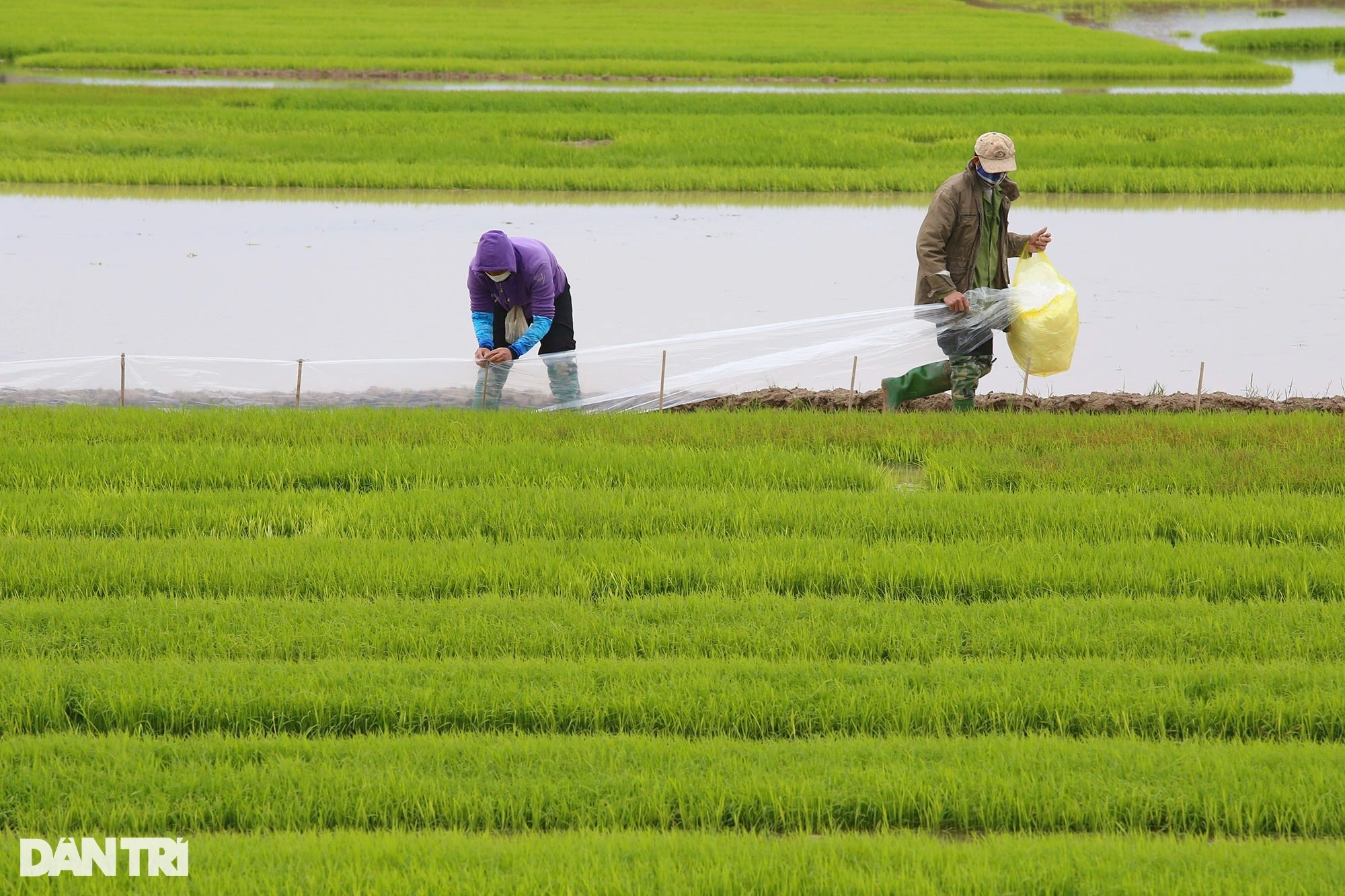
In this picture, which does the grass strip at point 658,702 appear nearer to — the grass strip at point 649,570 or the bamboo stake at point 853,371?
the grass strip at point 649,570

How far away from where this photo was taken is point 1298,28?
38188 mm

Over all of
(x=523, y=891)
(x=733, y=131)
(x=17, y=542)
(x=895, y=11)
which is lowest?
(x=523, y=891)

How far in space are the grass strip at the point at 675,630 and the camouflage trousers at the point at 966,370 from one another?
256 cm

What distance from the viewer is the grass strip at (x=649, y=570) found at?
15.0ft

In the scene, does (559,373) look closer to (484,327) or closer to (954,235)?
(484,327)

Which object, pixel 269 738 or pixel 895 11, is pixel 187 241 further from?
pixel 895 11

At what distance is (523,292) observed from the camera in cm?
672

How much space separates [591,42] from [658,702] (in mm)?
31155

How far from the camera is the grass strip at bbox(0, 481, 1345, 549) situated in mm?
5105

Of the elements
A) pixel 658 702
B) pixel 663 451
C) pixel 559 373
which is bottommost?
pixel 658 702

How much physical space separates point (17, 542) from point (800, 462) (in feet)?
10.2

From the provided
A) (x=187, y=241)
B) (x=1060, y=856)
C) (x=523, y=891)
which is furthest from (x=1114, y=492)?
(x=187, y=241)

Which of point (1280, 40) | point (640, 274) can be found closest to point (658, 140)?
point (640, 274)

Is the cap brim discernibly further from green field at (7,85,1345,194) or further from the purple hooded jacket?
green field at (7,85,1345,194)
